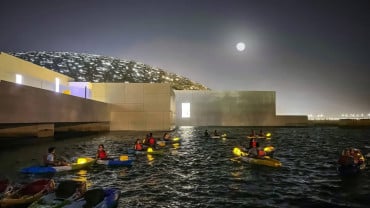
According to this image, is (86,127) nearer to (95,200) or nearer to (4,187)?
(4,187)

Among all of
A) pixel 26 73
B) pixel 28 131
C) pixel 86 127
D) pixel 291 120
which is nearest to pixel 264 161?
pixel 28 131

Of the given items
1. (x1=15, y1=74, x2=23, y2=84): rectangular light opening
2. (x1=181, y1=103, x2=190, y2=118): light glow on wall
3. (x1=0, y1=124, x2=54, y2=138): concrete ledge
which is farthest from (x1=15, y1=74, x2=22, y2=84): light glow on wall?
(x1=181, y1=103, x2=190, y2=118): light glow on wall

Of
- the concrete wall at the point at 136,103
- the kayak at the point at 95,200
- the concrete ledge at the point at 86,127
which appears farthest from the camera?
the concrete wall at the point at 136,103

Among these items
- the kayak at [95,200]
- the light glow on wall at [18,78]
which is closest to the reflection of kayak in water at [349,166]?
the kayak at [95,200]

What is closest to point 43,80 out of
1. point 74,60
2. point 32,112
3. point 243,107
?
point 32,112

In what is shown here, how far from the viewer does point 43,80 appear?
5428 cm

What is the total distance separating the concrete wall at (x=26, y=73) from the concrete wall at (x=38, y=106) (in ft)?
26.8

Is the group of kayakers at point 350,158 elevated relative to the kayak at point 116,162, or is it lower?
elevated

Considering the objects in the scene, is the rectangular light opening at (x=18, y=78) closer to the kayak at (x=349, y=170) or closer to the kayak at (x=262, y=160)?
the kayak at (x=262, y=160)

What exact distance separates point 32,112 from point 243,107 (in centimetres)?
7032

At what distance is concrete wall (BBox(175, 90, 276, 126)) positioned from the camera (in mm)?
95938

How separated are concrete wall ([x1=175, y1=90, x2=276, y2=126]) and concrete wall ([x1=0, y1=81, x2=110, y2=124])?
153ft

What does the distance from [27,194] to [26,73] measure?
130 ft

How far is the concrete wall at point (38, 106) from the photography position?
94.2 ft
